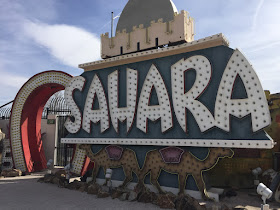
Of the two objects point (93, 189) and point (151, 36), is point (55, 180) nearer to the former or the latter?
point (93, 189)

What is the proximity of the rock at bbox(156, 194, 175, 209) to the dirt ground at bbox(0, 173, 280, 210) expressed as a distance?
15 cm

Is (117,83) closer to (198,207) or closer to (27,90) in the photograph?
(198,207)

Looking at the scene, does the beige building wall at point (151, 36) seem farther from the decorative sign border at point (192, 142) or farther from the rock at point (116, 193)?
the rock at point (116, 193)

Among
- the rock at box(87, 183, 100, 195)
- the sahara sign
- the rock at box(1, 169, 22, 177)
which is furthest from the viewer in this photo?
the rock at box(1, 169, 22, 177)

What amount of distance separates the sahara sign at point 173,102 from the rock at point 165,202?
1.53 meters

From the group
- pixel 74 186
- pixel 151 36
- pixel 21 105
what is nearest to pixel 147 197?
pixel 74 186

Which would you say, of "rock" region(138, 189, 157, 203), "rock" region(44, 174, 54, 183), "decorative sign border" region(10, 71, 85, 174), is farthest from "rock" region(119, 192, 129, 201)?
"decorative sign border" region(10, 71, 85, 174)

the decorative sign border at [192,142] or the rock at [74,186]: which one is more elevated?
the decorative sign border at [192,142]

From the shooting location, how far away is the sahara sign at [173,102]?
627 cm

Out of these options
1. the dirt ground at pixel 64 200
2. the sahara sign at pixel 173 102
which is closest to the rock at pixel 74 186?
the dirt ground at pixel 64 200

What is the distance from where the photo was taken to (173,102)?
7.35 metres

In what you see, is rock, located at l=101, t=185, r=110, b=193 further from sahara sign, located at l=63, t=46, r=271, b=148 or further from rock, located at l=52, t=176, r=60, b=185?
rock, located at l=52, t=176, r=60, b=185

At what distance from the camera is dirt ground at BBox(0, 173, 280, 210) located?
6602 millimetres

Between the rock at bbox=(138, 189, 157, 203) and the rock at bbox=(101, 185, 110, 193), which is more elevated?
the rock at bbox=(138, 189, 157, 203)
